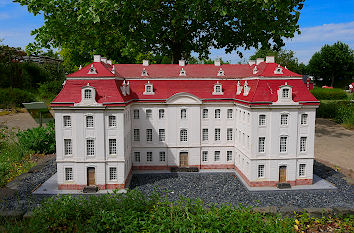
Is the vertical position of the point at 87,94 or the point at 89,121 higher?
the point at 87,94

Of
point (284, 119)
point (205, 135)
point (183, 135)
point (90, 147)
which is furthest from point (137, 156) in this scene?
point (284, 119)

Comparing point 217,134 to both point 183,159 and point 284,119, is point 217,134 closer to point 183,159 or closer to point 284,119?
point 183,159

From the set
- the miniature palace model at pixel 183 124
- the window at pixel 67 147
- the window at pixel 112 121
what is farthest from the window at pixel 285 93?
the window at pixel 67 147

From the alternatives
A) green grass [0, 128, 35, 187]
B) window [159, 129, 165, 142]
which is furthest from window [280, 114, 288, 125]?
green grass [0, 128, 35, 187]

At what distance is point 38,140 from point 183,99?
1836 cm

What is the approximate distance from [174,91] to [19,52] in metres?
60.2

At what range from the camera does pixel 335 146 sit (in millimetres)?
40531

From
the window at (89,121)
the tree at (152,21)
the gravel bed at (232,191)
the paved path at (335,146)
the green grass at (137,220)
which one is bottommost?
the gravel bed at (232,191)

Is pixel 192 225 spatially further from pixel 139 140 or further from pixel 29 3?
pixel 29 3

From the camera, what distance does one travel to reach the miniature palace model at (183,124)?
24.5 meters

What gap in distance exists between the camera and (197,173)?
29.7m

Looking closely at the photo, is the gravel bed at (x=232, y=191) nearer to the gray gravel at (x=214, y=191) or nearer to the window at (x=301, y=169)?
the gray gravel at (x=214, y=191)

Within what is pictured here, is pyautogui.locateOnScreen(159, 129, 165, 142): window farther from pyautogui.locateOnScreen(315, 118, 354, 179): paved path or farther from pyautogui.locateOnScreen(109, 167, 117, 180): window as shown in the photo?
pyautogui.locateOnScreen(315, 118, 354, 179): paved path

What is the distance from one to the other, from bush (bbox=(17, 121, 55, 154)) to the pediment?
1631 centimetres
